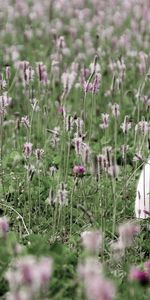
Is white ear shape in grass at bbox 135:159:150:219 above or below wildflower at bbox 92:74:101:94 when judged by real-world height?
below

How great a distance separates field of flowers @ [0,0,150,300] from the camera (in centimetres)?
255

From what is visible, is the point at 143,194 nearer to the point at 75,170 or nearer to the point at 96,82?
the point at 75,170

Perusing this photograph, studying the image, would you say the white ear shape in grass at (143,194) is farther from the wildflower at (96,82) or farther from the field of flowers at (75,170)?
the wildflower at (96,82)

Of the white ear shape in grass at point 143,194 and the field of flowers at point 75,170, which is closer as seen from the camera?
the field of flowers at point 75,170

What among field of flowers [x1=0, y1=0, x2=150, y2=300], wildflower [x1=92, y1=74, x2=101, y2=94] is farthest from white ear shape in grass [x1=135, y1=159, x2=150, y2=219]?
wildflower [x1=92, y1=74, x2=101, y2=94]

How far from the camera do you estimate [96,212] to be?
3742 mm

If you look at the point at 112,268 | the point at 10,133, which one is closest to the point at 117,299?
the point at 112,268

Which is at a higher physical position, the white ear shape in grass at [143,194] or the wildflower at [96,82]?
the wildflower at [96,82]

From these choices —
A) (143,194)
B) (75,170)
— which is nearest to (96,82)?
(75,170)

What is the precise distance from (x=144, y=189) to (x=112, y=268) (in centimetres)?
58

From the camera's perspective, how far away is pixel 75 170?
133 inches

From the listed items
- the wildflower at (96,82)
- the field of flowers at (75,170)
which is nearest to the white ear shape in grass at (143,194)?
the field of flowers at (75,170)

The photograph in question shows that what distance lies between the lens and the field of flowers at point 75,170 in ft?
8.36

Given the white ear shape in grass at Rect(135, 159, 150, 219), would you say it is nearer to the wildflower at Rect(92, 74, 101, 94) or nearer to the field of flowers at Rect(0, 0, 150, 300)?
the field of flowers at Rect(0, 0, 150, 300)
